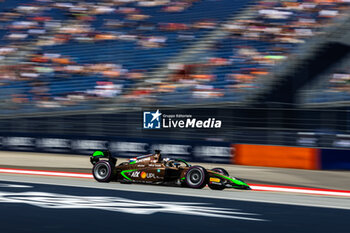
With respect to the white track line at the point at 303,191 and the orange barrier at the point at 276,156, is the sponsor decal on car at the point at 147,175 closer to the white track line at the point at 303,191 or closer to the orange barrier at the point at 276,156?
the white track line at the point at 303,191

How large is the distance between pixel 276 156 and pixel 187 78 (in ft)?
15.0

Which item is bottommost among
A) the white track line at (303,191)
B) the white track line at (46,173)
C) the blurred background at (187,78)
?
the white track line at (303,191)

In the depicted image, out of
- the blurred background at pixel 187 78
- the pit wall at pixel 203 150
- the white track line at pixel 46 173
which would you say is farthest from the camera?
the blurred background at pixel 187 78

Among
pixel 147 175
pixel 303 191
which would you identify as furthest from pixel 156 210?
pixel 303 191

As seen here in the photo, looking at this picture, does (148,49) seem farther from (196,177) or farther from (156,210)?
(156,210)

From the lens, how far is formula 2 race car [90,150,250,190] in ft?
40.5

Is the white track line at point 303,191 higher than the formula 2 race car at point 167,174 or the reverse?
the reverse

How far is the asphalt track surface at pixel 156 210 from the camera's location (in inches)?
321

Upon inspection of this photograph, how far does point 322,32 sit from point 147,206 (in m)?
10.9

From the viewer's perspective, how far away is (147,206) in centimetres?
1007

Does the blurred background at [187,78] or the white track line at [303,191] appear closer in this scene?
the white track line at [303,191]

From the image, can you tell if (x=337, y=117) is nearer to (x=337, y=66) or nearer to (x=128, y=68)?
(x=337, y=66)

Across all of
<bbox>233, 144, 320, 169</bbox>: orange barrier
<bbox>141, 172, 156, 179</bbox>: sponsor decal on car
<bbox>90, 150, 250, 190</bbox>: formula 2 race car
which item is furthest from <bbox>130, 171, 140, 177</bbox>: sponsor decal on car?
<bbox>233, 144, 320, 169</bbox>: orange barrier

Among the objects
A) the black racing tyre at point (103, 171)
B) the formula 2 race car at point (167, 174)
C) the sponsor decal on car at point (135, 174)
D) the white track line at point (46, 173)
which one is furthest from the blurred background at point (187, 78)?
the sponsor decal on car at point (135, 174)
